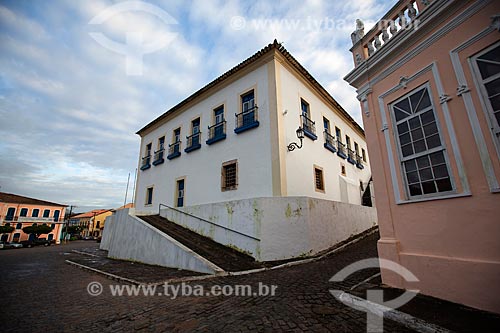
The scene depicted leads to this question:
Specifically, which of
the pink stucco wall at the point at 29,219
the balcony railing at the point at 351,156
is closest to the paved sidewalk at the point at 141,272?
the balcony railing at the point at 351,156

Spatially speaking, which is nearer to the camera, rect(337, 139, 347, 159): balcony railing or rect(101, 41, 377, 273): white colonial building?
rect(101, 41, 377, 273): white colonial building

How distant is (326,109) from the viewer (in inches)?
522

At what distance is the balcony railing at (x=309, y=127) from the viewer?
10305mm

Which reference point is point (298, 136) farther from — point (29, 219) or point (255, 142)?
point (29, 219)

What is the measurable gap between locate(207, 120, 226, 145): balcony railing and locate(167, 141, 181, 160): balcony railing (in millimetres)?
2966

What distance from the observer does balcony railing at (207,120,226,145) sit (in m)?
10.7

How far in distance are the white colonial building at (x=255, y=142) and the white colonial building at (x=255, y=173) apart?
0.05 meters

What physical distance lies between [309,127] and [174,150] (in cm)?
864

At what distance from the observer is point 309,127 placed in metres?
10.9

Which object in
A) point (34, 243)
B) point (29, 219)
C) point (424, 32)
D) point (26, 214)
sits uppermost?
point (424, 32)

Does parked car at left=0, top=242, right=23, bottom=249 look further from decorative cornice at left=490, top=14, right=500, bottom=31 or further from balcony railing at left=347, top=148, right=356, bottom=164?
decorative cornice at left=490, top=14, right=500, bottom=31

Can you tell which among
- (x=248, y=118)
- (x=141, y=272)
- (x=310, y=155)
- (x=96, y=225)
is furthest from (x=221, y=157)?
(x=96, y=225)

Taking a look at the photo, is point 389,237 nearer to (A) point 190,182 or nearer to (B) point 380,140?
(B) point 380,140

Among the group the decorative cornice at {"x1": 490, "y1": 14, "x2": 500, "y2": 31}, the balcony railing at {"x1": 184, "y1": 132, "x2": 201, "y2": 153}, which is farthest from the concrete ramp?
the decorative cornice at {"x1": 490, "y1": 14, "x2": 500, "y2": 31}
